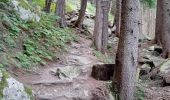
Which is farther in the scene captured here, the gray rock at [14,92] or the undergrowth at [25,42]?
the undergrowth at [25,42]

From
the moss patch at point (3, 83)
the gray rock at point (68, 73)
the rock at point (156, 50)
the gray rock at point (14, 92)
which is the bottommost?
the rock at point (156, 50)

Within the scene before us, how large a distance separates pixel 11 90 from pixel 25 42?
4010 mm

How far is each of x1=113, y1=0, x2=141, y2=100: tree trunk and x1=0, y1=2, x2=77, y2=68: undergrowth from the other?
2.55 m

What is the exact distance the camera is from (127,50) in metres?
7.44

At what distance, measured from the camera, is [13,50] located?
911 cm

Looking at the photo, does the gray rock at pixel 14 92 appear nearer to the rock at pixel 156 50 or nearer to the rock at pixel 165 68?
the rock at pixel 165 68

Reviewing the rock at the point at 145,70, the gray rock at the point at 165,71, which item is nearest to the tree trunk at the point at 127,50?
the gray rock at the point at 165,71

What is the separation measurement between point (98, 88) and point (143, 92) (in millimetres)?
1218

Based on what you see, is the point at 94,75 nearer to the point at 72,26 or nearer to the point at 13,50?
the point at 13,50

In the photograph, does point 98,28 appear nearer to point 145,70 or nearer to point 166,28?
point 166,28

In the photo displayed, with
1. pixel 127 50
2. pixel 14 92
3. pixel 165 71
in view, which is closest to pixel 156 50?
pixel 165 71

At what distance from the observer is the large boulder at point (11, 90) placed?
19.6ft

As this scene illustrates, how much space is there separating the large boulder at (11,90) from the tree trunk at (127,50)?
88.9 inches

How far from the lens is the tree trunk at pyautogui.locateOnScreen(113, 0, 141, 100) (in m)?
7.29
